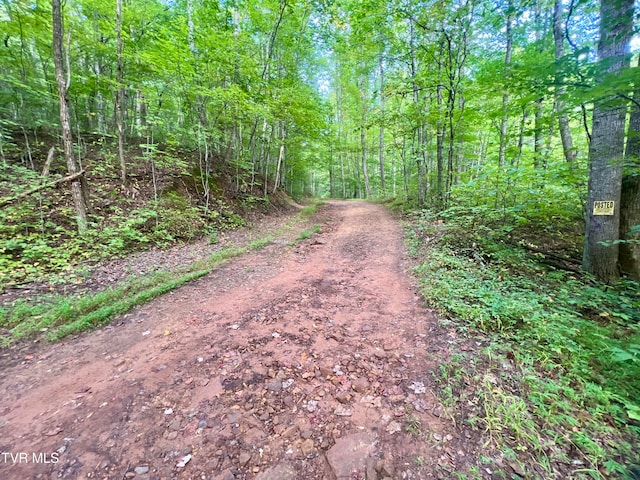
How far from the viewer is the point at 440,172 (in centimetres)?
946

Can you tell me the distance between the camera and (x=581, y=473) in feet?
5.54

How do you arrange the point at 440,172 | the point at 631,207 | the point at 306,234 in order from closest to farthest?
the point at 631,207, the point at 306,234, the point at 440,172

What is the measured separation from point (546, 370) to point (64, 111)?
32.8ft

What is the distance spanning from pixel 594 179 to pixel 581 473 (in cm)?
412

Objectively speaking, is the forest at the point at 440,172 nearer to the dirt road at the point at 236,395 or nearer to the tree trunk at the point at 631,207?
the tree trunk at the point at 631,207

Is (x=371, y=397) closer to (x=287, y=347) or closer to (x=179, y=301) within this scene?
(x=287, y=347)

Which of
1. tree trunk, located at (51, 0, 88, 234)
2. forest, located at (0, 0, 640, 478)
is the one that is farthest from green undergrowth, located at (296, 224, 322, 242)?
tree trunk, located at (51, 0, 88, 234)

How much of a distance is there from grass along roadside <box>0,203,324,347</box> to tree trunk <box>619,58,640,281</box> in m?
7.14

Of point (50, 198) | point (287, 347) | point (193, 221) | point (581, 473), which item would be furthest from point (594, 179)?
point (50, 198)

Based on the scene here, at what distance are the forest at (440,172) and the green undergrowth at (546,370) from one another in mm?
18

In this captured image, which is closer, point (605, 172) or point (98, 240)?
point (605, 172)

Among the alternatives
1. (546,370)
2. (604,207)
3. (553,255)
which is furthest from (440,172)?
(546,370)

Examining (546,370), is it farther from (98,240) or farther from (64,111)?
(64,111)

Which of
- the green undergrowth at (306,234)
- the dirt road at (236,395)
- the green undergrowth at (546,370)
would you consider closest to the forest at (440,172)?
the green undergrowth at (546,370)
